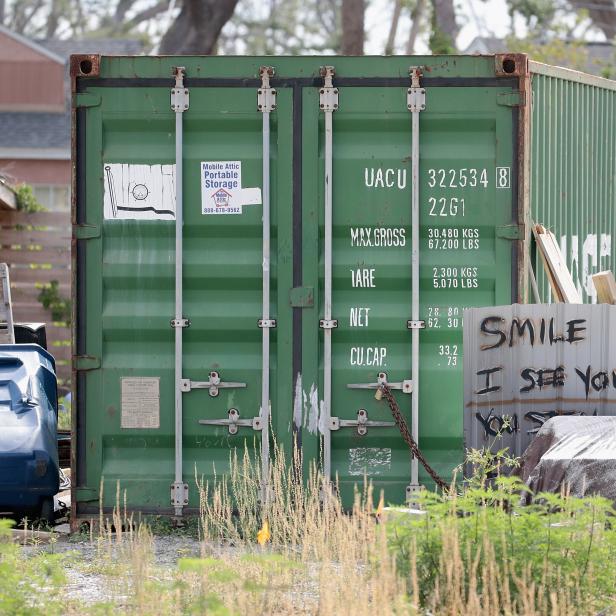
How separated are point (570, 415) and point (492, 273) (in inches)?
46.6

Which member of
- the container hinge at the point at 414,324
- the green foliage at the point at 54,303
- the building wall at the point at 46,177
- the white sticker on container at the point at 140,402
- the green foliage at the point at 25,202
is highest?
the building wall at the point at 46,177

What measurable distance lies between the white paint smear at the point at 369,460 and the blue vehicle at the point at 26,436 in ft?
6.33

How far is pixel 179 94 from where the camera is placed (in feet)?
29.0

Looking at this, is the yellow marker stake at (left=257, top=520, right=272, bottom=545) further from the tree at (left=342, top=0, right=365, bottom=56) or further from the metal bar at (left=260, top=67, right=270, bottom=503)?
the tree at (left=342, top=0, right=365, bottom=56)

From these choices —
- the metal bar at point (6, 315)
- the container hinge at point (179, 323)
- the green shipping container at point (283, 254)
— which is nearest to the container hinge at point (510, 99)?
the green shipping container at point (283, 254)

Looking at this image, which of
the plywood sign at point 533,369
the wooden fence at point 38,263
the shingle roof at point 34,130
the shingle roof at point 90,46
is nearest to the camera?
the plywood sign at point 533,369

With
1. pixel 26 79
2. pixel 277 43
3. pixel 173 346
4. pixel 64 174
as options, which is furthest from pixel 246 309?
pixel 277 43

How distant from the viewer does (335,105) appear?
8.83m

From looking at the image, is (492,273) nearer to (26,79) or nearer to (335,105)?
(335,105)

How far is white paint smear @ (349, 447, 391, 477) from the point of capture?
8.80 m

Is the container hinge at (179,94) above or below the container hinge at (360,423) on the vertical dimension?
above

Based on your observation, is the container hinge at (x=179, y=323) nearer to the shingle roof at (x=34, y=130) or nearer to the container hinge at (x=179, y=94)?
the container hinge at (x=179, y=94)

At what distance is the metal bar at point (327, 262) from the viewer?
8.77 metres

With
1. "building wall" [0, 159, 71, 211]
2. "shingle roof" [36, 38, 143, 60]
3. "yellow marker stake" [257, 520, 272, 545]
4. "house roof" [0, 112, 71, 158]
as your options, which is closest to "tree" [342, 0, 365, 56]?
"house roof" [0, 112, 71, 158]
